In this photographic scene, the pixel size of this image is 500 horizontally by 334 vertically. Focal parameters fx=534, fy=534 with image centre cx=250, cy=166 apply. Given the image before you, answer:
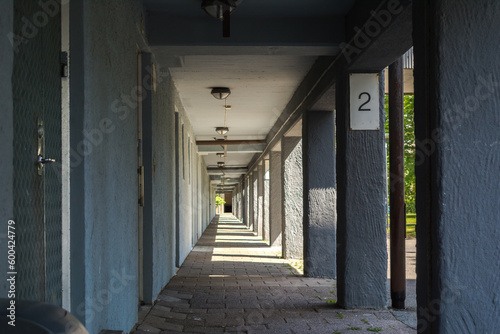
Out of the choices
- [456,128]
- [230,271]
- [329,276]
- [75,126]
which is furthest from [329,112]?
[75,126]

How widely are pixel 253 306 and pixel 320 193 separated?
270 cm

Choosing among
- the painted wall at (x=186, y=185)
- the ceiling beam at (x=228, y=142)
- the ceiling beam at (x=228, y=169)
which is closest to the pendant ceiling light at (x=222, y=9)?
the painted wall at (x=186, y=185)

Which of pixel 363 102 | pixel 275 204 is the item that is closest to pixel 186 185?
pixel 275 204

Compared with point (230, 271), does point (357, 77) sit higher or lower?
higher

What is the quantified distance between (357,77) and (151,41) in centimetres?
203

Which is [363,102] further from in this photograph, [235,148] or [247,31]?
[235,148]

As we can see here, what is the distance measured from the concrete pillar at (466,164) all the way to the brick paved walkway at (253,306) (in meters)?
1.46

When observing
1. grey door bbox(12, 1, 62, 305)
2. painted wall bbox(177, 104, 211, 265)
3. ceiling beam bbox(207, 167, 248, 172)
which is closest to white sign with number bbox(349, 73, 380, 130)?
grey door bbox(12, 1, 62, 305)

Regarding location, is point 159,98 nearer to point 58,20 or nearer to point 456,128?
point 58,20

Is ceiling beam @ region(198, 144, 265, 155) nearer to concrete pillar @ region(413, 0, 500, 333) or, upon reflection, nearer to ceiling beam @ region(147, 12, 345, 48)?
ceiling beam @ region(147, 12, 345, 48)

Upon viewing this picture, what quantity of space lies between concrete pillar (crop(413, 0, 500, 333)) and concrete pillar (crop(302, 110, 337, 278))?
15.2 ft

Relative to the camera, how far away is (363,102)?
5.21 m

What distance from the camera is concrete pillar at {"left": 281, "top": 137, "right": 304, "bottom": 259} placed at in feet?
32.7

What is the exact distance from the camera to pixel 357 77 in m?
5.23
